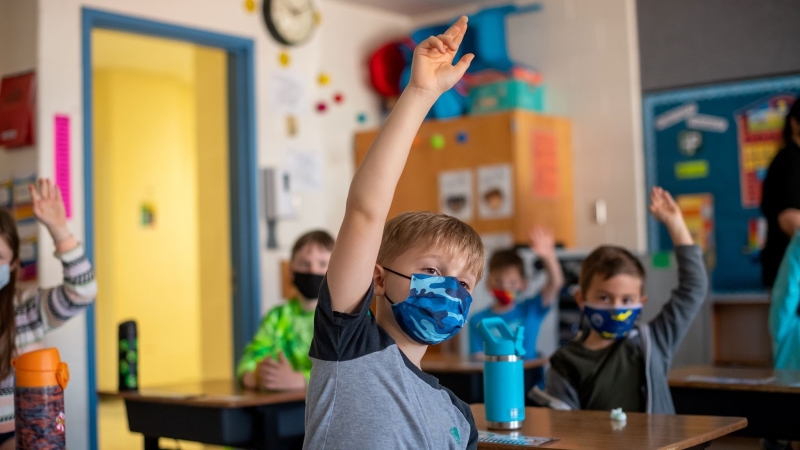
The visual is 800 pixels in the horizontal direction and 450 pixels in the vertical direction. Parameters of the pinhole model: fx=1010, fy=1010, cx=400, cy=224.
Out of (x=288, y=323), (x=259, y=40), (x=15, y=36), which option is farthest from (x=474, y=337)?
(x=15, y=36)

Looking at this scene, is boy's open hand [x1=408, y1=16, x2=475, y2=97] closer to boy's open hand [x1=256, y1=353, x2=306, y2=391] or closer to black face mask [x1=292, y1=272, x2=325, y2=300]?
Answer: boy's open hand [x1=256, y1=353, x2=306, y2=391]

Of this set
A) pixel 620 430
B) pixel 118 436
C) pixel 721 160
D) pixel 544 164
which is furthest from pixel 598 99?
pixel 620 430

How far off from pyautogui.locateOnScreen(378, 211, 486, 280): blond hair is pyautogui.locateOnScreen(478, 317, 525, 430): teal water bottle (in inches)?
23.3

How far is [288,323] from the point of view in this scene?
3643 mm

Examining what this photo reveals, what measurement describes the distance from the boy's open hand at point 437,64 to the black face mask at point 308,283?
6.76 ft

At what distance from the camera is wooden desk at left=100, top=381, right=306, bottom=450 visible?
10.1ft

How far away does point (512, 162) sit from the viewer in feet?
19.0

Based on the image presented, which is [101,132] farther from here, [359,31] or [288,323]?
[288,323]

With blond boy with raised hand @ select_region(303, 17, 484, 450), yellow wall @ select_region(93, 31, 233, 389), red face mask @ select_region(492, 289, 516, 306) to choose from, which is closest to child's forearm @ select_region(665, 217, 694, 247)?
blond boy with raised hand @ select_region(303, 17, 484, 450)

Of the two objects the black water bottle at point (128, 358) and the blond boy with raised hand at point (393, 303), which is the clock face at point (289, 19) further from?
the blond boy with raised hand at point (393, 303)

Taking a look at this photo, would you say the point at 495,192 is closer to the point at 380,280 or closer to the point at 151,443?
the point at 151,443

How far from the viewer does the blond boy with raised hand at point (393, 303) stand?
4.96 feet

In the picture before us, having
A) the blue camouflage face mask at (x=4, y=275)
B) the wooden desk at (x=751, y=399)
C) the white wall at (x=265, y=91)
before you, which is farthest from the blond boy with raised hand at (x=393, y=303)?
the white wall at (x=265, y=91)

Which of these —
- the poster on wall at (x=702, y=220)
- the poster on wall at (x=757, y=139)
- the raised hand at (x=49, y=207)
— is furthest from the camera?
the poster on wall at (x=702, y=220)
